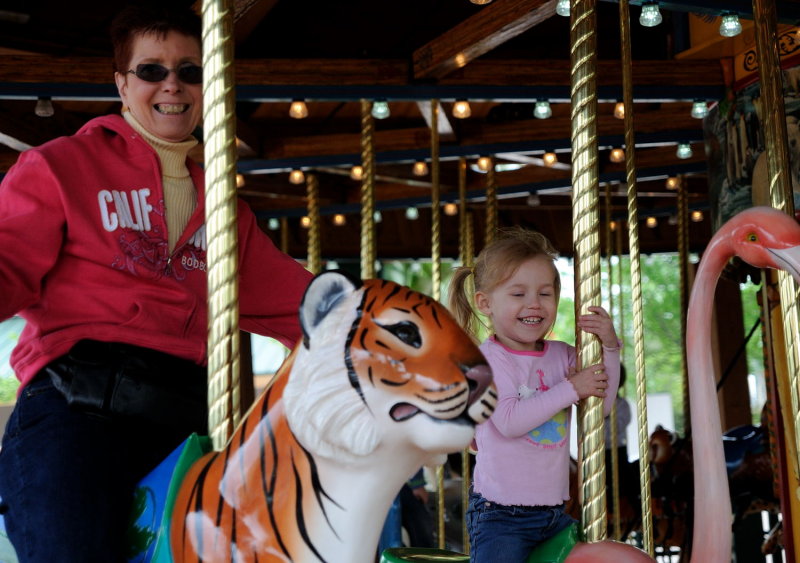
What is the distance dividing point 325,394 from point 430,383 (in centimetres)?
16

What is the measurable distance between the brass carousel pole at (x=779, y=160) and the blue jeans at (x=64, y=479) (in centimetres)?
215

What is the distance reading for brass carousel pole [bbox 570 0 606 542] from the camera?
215cm

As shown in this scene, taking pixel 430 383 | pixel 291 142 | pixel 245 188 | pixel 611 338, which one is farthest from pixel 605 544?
pixel 245 188

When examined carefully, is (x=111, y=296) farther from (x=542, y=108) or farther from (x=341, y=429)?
(x=542, y=108)

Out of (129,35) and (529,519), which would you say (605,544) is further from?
(129,35)

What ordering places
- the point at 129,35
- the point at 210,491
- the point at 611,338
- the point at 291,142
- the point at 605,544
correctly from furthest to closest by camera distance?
the point at 291,142, the point at 611,338, the point at 605,544, the point at 129,35, the point at 210,491

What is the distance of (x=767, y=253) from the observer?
6.42 ft

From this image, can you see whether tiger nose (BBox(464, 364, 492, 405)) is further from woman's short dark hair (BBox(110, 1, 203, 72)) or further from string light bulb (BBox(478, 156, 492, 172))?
string light bulb (BBox(478, 156, 492, 172))

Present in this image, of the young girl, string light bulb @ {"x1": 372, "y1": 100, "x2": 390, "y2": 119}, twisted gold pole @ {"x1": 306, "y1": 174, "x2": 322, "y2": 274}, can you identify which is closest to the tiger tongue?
the young girl

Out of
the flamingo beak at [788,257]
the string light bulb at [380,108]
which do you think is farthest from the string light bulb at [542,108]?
the flamingo beak at [788,257]

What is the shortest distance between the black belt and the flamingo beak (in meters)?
1.17

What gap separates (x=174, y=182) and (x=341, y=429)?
2.68ft

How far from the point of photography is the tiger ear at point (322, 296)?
1412 millimetres

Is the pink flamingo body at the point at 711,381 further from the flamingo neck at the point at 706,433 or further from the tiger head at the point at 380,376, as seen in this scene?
the tiger head at the point at 380,376
